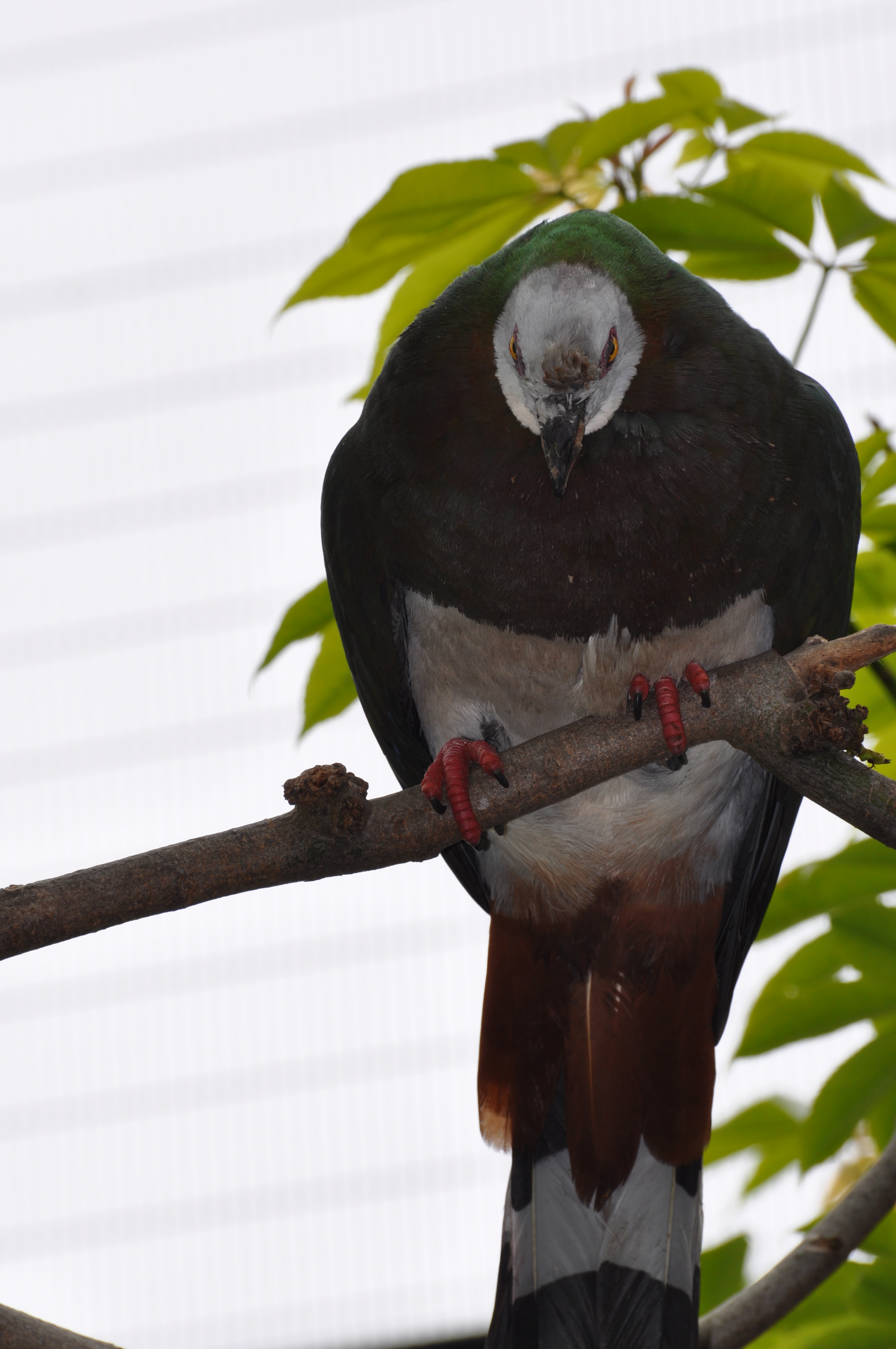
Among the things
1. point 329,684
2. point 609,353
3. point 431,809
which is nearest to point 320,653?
point 329,684

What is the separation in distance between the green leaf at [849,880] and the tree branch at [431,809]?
0.26 metres

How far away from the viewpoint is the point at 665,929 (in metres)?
1.92

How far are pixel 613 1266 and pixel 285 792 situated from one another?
38.5 inches

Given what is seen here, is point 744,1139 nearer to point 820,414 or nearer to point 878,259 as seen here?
point 820,414

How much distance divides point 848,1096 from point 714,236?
1083 mm

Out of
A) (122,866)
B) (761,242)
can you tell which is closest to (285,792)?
(122,866)

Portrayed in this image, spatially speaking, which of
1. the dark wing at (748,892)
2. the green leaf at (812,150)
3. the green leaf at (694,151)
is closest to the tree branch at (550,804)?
the dark wing at (748,892)

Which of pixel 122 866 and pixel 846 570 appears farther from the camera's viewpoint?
pixel 846 570

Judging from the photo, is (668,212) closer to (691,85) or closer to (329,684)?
(691,85)

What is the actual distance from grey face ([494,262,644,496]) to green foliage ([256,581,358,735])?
14.8 inches

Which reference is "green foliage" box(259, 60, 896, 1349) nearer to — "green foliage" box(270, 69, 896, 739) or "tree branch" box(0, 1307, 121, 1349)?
"green foliage" box(270, 69, 896, 739)

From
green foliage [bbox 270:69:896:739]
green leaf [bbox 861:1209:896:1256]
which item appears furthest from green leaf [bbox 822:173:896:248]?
green leaf [bbox 861:1209:896:1256]

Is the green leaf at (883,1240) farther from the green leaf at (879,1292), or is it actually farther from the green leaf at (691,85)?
the green leaf at (691,85)

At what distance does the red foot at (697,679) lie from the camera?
4.71 ft
